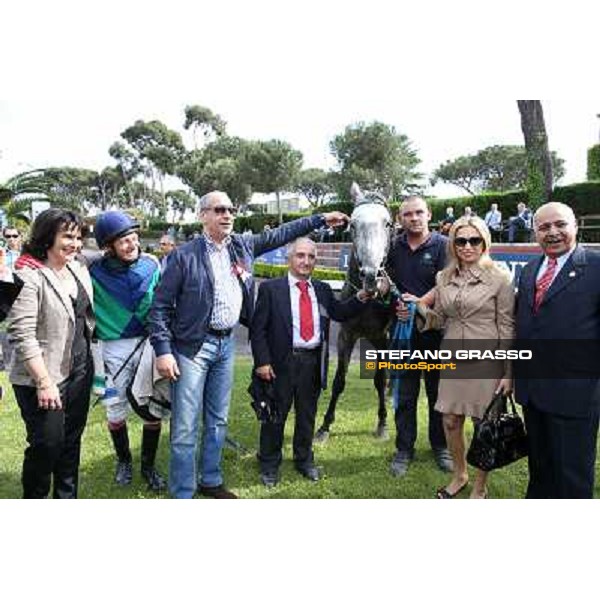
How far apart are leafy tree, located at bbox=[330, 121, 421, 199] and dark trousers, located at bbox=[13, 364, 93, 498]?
2268 millimetres

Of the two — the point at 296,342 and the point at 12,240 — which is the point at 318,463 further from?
the point at 12,240

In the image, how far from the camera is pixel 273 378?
346 centimetres

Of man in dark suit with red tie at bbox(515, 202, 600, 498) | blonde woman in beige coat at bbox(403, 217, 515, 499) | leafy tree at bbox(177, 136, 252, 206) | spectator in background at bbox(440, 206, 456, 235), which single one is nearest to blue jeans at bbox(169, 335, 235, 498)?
leafy tree at bbox(177, 136, 252, 206)

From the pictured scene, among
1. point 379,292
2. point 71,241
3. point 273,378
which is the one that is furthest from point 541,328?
point 71,241

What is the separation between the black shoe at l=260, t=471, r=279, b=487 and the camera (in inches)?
142

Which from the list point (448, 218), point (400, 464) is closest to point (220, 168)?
point (400, 464)

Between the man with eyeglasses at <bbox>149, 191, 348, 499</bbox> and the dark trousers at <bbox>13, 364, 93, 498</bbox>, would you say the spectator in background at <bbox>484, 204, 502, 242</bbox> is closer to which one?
the man with eyeglasses at <bbox>149, 191, 348, 499</bbox>

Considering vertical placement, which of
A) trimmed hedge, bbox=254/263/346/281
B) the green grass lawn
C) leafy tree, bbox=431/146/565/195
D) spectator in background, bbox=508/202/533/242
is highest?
leafy tree, bbox=431/146/565/195

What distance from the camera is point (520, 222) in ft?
22.1

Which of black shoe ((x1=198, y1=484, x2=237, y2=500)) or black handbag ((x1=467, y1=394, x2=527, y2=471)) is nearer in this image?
black handbag ((x1=467, y1=394, x2=527, y2=471))

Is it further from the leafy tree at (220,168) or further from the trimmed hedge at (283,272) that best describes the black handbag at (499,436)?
the leafy tree at (220,168)

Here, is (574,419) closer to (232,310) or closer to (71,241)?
(232,310)

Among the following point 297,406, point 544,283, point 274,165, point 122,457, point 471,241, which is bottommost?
point 122,457

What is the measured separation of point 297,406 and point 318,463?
0.66 metres
